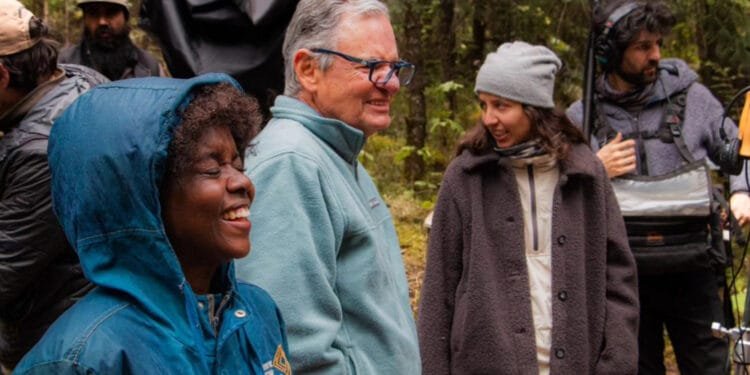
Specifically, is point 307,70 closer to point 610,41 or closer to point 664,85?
point 610,41

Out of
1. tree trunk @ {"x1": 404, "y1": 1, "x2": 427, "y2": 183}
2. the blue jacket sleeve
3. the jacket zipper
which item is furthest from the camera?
tree trunk @ {"x1": 404, "y1": 1, "x2": 427, "y2": 183}

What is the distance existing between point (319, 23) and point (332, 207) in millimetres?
589

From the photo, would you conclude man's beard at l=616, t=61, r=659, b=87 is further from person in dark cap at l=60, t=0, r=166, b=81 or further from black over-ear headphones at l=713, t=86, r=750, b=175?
person in dark cap at l=60, t=0, r=166, b=81

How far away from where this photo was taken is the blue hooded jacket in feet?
5.61

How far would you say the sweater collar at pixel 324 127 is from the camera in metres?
2.61

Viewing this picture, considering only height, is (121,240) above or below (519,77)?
above

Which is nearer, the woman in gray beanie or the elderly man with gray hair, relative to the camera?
the elderly man with gray hair

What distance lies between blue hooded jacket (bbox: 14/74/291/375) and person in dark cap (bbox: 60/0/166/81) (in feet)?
16.0

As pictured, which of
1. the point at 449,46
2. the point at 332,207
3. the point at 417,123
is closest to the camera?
the point at 332,207

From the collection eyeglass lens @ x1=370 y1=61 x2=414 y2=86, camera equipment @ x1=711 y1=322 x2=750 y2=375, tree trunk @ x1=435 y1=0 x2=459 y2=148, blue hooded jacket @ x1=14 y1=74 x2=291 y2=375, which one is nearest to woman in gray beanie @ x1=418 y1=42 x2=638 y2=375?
camera equipment @ x1=711 y1=322 x2=750 y2=375

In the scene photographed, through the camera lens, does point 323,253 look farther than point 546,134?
No

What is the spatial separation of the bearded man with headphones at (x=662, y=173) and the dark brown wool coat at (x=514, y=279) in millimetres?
708

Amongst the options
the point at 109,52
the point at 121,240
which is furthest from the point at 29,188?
the point at 109,52

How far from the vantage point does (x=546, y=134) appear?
4.00 meters
